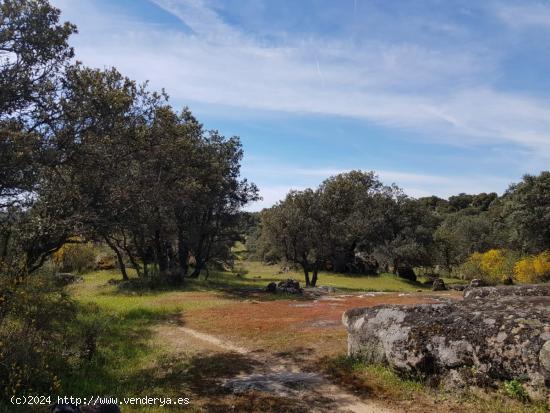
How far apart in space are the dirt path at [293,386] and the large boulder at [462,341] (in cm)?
157

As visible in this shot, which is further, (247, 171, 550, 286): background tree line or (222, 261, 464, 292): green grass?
(222, 261, 464, 292): green grass

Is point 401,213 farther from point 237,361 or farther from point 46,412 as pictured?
point 46,412

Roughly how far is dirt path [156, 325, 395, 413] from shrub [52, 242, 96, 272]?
122 feet

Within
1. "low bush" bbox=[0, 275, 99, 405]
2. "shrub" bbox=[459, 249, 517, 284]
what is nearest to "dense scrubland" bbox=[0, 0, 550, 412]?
"low bush" bbox=[0, 275, 99, 405]

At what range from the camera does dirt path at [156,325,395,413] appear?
368 inches

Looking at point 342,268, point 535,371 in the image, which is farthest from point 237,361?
point 342,268

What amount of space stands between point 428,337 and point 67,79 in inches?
459

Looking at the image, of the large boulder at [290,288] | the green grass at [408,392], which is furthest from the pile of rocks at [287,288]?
the green grass at [408,392]

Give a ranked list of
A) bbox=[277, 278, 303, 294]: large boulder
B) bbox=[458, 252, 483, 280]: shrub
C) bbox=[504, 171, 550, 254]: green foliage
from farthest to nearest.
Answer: bbox=[458, 252, 483, 280]: shrub, bbox=[504, 171, 550, 254]: green foliage, bbox=[277, 278, 303, 294]: large boulder

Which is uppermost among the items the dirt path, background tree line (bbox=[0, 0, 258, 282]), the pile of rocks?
background tree line (bbox=[0, 0, 258, 282])

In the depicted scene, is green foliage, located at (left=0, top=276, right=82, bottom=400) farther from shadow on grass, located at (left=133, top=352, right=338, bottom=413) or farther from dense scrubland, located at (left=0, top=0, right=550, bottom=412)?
shadow on grass, located at (left=133, top=352, right=338, bottom=413)

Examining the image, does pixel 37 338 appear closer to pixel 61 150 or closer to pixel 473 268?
pixel 61 150

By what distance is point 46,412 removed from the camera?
8.05m

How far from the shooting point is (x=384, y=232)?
68125 millimetres
